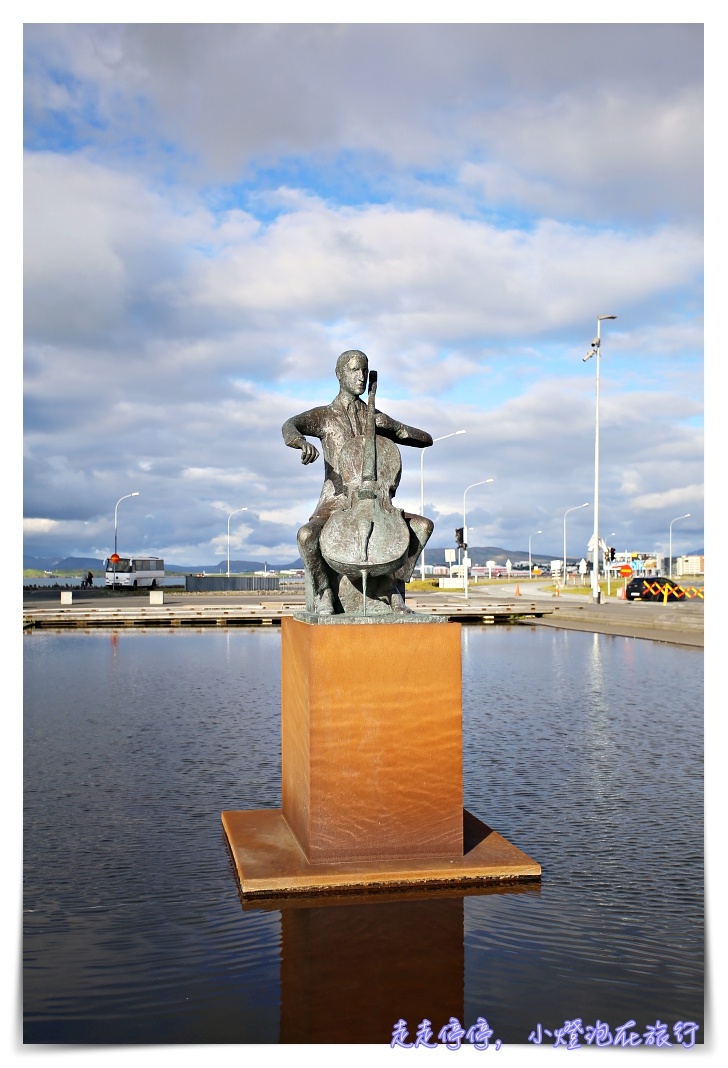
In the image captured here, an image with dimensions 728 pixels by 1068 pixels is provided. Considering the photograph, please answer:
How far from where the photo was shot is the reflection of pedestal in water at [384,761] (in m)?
5.77

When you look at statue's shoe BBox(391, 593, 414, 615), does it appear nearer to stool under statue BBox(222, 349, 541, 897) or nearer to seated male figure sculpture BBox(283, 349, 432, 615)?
seated male figure sculpture BBox(283, 349, 432, 615)

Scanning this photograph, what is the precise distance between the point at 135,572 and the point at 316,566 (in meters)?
65.1

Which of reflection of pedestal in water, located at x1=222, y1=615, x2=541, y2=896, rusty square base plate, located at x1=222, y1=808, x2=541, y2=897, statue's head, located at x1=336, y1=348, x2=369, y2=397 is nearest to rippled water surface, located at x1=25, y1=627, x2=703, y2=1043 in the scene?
rusty square base plate, located at x1=222, y1=808, x2=541, y2=897

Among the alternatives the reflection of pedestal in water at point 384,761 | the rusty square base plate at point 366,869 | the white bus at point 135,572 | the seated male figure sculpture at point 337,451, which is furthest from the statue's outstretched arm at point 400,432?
the white bus at point 135,572

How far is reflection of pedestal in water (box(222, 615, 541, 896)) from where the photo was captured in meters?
5.77

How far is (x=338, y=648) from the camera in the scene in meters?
5.81

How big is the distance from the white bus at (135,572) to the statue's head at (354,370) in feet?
199

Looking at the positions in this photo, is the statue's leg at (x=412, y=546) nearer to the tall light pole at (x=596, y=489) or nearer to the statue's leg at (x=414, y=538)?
the statue's leg at (x=414, y=538)

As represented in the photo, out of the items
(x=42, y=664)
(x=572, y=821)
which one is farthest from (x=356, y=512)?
(x=42, y=664)

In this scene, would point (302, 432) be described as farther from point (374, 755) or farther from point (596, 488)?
point (596, 488)

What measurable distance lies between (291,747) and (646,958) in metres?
2.62

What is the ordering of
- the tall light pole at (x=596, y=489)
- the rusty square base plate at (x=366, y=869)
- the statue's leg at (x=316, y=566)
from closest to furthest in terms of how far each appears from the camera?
the rusty square base plate at (x=366, y=869) → the statue's leg at (x=316, y=566) → the tall light pole at (x=596, y=489)

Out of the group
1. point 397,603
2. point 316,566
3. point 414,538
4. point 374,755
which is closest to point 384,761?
point 374,755

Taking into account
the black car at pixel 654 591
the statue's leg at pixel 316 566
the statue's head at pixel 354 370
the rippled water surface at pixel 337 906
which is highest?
the statue's head at pixel 354 370
